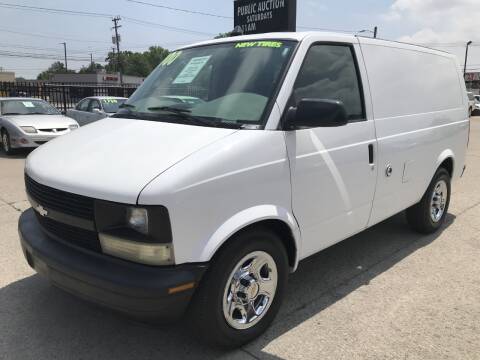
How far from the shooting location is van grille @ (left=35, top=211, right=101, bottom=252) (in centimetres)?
256

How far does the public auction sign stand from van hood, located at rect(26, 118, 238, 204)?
854 centimetres

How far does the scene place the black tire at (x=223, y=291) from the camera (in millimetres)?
2541

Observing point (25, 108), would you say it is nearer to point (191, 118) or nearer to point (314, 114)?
point (191, 118)

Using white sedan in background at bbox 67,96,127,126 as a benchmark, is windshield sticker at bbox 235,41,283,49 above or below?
above

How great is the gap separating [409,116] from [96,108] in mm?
9859

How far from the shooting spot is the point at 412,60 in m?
4.32

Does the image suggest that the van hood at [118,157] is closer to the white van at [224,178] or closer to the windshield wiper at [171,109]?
the white van at [224,178]

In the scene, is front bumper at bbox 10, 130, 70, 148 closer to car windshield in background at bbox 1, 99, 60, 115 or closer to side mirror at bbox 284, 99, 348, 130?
car windshield in background at bbox 1, 99, 60, 115

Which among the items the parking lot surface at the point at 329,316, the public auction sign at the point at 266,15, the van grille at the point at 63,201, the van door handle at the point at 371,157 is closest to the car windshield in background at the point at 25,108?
the public auction sign at the point at 266,15

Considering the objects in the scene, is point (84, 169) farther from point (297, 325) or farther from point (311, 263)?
point (311, 263)

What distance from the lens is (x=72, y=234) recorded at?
267cm

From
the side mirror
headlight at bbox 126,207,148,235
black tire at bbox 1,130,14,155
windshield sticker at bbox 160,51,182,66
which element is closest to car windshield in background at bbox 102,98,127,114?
black tire at bbox 1,130,14,155

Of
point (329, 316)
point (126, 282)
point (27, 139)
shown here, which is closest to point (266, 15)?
point (27, 139)

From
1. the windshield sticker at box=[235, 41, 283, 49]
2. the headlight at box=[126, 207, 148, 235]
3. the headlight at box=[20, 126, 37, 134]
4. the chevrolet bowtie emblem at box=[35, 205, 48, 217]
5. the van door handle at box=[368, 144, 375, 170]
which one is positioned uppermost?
the windshield sticker at box=[235, 41, 283, 49]
